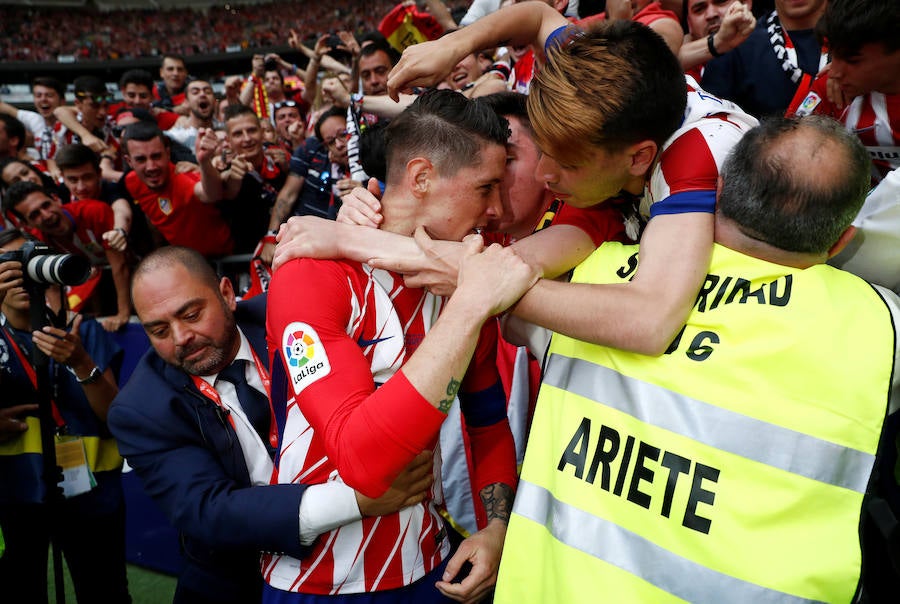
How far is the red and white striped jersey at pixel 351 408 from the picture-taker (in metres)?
1.32

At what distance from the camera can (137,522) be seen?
429 cm

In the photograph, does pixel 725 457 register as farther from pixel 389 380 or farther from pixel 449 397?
pixel 389 380

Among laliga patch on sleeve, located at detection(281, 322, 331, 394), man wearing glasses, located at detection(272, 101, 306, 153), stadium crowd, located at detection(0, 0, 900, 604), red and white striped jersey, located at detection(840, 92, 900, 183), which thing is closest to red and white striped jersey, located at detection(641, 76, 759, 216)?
stadium crowd, located at detection(0, 0, 900, 604)

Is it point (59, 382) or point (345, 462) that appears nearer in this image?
point (345, 462)

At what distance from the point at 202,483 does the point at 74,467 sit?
1.64 metres

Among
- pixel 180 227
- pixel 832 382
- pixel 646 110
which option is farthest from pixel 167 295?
pixel 180 227

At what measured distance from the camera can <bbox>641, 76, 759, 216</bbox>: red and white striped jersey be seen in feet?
4.75

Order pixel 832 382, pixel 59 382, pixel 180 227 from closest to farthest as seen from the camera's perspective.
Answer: pixel 832 382 < pixel 59 382 < pixel 180 227

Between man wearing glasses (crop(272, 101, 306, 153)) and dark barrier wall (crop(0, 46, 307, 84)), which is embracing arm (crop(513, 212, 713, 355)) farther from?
dark barrier wall (crop(0, 46, 307, 84))

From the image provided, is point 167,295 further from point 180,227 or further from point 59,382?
point 180,227

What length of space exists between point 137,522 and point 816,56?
4830mm

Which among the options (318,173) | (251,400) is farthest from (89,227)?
(251,400)

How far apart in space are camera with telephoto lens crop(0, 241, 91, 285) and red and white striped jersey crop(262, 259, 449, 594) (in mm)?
1221

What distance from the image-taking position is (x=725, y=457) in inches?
47.8
